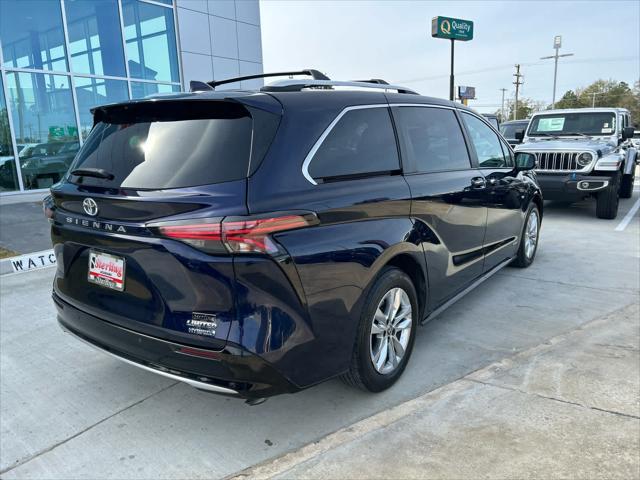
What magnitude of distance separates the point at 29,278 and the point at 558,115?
32.7ft

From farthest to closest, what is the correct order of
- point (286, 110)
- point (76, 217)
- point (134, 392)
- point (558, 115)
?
1. point (558, 115)
2. point (134, 392)
3. point (76, 217)
4. point (286, 110)

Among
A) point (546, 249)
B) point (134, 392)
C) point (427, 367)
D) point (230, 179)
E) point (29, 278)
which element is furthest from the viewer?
point (546, 249)

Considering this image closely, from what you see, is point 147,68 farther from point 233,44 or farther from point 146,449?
point 146,449

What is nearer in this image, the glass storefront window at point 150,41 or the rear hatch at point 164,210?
the rear hatch at point 164,210

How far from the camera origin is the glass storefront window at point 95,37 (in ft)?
37.2

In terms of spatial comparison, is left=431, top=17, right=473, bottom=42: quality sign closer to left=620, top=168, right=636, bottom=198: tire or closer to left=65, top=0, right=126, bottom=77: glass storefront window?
left=620, top=168, right=636, bottom=198: tire

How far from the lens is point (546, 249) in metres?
6.65

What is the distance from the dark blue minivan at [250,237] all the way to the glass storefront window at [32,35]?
977 cm

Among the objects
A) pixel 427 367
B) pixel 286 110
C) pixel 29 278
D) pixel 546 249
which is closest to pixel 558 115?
pixel 546 249

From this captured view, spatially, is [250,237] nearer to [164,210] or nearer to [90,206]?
[164,210]

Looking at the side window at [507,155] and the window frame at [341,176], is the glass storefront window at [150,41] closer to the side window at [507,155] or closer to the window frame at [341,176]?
the side window at [507,155]

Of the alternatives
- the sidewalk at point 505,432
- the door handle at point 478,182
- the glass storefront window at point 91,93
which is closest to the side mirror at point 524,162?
the door handle at point 478,182

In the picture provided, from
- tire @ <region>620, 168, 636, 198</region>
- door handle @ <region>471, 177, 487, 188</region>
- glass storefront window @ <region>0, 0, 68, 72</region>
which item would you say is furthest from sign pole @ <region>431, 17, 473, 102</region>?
door handle @ <region>471, 177, 487, 188</region>

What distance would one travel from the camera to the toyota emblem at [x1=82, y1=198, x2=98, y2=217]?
96.9 inches
